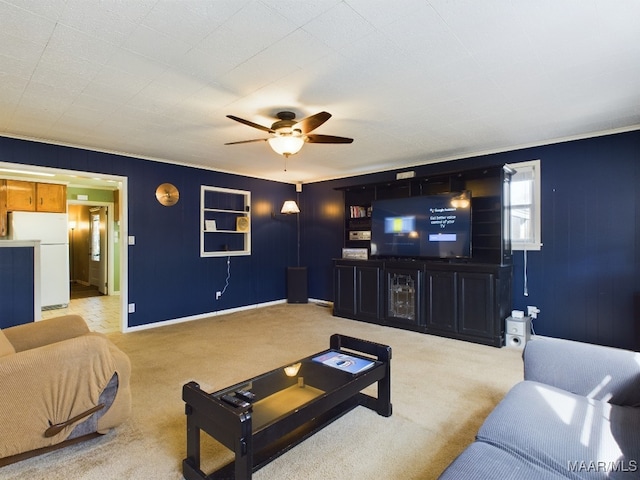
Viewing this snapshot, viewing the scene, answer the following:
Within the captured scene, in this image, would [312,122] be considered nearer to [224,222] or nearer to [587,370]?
[587,370]

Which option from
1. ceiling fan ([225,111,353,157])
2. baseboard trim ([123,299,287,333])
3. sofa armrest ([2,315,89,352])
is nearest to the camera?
sofa armrest ([2,315,89,352])

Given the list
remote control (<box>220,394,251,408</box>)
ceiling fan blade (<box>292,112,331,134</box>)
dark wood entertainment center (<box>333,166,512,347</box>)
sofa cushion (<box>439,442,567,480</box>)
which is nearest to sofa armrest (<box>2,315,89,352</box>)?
remote control (<box>220,394,251,408</box>)

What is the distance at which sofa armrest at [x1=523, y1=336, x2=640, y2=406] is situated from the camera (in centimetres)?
176

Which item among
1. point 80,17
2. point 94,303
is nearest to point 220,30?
point 80,17

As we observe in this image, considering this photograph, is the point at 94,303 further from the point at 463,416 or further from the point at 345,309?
the point at 463,416

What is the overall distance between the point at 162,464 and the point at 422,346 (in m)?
2.95

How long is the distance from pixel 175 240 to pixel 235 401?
13.3 ft

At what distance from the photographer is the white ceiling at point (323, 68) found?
1821 millimetres

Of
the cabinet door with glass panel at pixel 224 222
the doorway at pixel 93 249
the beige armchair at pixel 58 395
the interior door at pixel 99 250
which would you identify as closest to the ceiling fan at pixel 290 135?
the beige armchair at pixel 58 395

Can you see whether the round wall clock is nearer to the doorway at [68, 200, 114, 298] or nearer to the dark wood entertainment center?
the dark wood entertainment center

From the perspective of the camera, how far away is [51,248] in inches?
251

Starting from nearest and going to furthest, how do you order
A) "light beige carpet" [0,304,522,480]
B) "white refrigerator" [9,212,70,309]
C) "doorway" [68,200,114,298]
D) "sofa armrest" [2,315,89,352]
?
"light beige carpet" [0,304,522,480]
"sofa armrest" [2,315,89,352]
"white refrigerator" [9,212,70,309]
"doorway" [68,200,114,298]

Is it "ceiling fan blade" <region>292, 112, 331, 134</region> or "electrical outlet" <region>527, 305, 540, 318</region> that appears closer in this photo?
"ceiling fan blade" <region>292, 112, 331, 134</region>

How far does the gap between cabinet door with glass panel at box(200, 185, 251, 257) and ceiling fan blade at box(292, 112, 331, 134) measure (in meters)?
3.11
